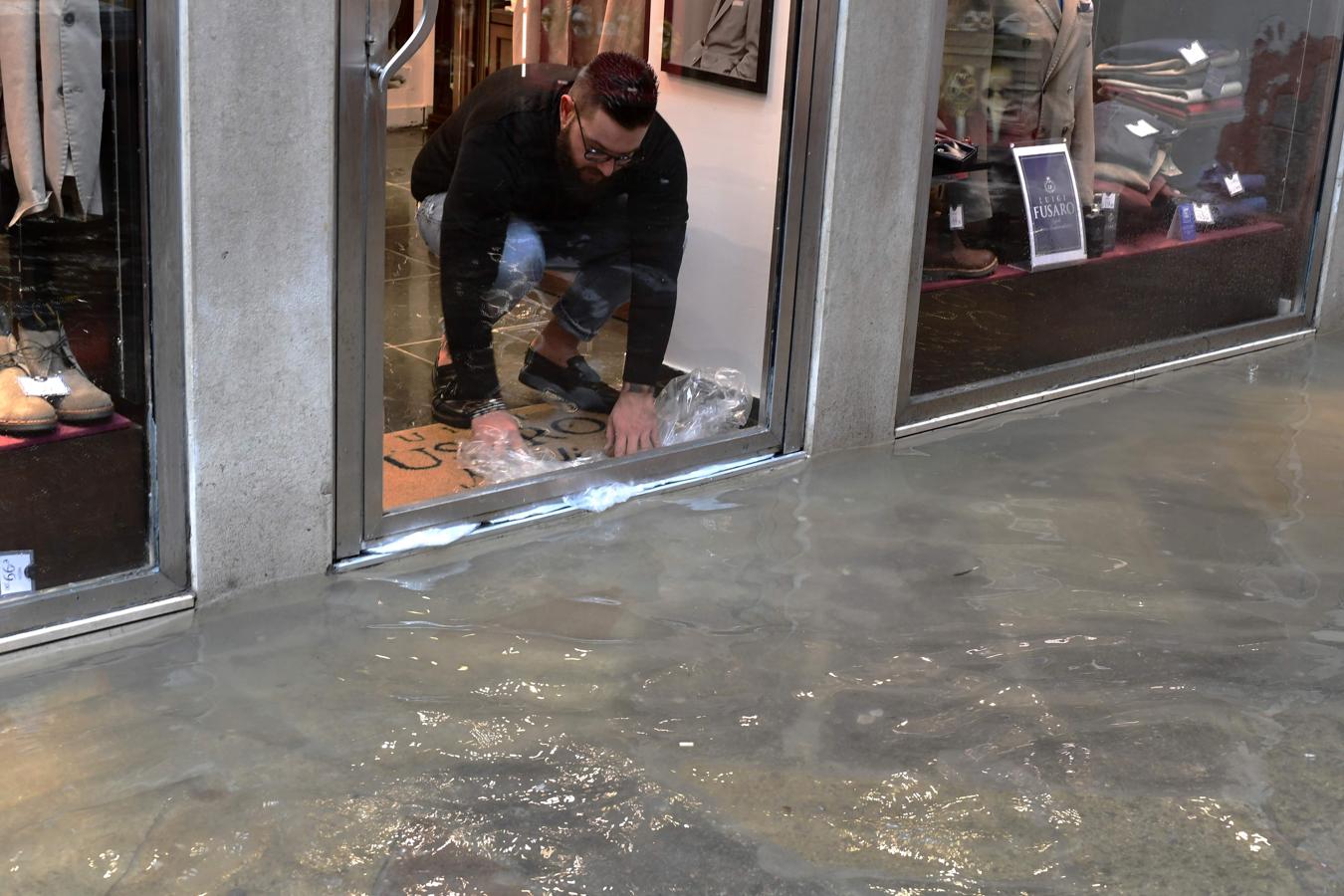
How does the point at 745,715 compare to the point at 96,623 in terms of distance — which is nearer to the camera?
the point at 745,715

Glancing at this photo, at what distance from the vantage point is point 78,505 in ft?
9.55

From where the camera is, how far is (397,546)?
131 inches

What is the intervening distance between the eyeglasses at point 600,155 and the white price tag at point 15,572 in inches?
58.4

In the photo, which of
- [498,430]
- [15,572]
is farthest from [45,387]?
[498,430]

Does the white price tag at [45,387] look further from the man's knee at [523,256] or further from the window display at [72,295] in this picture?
the man's knee at [523,256]

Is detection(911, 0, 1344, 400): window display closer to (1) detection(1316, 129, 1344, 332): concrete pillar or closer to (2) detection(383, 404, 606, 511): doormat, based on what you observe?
(1) detection(1316, 129, 1344, 332): concrete pillar

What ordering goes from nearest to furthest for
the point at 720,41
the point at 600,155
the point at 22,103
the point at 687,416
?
the point at 22,103 → the point at 600,155 → the point at 720,41 → the point at 687,416

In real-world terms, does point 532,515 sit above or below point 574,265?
below

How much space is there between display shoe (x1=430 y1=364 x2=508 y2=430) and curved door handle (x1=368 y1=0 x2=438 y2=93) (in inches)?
26.8

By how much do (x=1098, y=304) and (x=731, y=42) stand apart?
174cm

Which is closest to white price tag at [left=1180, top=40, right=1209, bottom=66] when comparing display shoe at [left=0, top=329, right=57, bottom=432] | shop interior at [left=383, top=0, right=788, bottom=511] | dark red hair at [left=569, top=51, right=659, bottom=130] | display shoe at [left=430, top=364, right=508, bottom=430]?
shop interior at [left=383, top=0, right=788, bottom=511]

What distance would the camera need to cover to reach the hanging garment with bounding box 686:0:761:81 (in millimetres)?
3672

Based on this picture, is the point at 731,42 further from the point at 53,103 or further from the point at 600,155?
the point at 53,103

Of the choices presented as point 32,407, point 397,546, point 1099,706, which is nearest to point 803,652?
point 1099,706
